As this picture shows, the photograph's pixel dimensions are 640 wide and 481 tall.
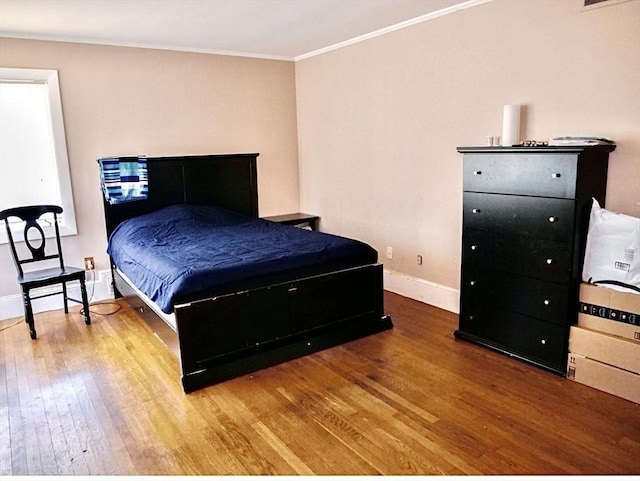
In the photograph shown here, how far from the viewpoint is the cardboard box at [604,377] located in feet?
8.02

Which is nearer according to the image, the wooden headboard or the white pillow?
the white pillow

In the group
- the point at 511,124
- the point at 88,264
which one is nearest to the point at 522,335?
the point at 511,124

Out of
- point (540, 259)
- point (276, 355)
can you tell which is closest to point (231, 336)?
point (276, 355)

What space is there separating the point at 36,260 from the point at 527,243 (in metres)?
3.68

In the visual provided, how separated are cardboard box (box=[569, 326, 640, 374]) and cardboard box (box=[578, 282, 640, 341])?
4cm

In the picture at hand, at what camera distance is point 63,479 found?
1.97 meters

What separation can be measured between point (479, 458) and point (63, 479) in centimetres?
178

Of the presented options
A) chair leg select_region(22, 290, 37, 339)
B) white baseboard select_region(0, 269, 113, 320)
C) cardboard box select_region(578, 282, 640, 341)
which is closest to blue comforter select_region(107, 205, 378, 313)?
white baseboard select_region(0, 269, 113, 320)

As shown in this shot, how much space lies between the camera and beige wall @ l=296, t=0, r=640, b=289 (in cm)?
268

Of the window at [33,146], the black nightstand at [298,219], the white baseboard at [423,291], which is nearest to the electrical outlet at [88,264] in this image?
the window at [33,146]

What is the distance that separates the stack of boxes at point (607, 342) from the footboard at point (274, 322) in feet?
4.25

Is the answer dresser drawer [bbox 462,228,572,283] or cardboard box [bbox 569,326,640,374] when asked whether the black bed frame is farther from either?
cardboard box [bbox 569,326,640,374]

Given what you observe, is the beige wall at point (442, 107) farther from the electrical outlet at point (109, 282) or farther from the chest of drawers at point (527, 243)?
the electrical outlet at point (109, 282)

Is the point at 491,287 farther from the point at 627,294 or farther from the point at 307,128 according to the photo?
the point at 307,128
